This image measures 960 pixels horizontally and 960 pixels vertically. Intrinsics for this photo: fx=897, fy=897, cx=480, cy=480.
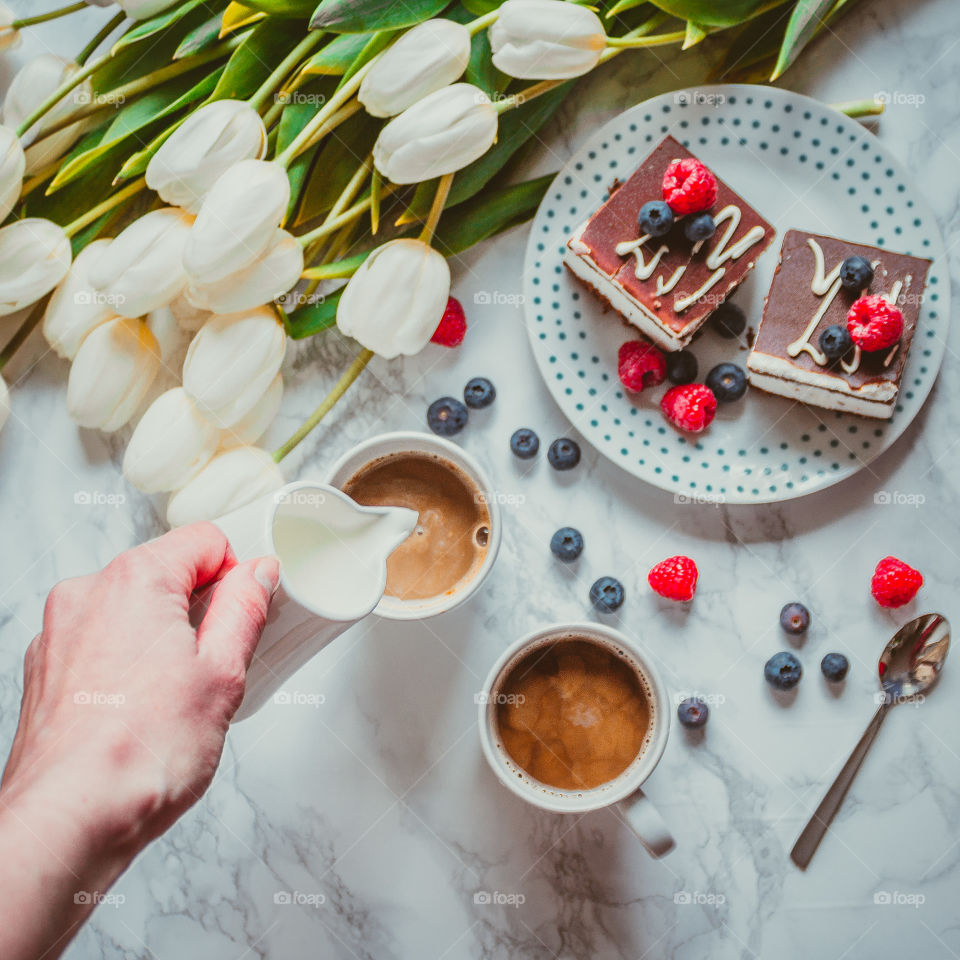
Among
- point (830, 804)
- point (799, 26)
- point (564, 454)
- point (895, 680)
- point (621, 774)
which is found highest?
point (799, 26)

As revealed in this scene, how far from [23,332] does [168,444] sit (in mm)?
325

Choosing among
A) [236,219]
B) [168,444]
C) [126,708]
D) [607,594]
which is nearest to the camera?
[126,708]

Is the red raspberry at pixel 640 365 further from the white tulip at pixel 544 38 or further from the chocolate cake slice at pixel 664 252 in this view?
the white tulip at pixel 544 38

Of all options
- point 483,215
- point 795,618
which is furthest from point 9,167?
point 795,618

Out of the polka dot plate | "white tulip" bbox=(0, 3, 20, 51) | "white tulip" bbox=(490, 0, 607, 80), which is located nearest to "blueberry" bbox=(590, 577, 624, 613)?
the polka dot plate

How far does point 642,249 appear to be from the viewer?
1372 mm

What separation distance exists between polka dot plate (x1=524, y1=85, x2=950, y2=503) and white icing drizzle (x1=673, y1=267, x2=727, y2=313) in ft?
0.34

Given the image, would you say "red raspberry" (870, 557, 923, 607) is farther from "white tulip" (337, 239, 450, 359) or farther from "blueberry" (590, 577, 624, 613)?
"white tulip" (337, 239, 450, 359)

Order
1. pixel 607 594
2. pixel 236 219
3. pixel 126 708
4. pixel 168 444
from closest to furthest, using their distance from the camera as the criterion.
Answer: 1. pixel 126 708
2. pixel 236 219
3. pixel 168 444
4. pixel 607 594

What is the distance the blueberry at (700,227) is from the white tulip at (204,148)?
64 centimetres

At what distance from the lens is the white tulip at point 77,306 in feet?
4.44

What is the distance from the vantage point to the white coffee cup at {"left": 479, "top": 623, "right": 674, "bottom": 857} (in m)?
1.24

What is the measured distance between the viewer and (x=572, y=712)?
134 centimetres

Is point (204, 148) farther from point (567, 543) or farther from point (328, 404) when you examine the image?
point (567, 543)
